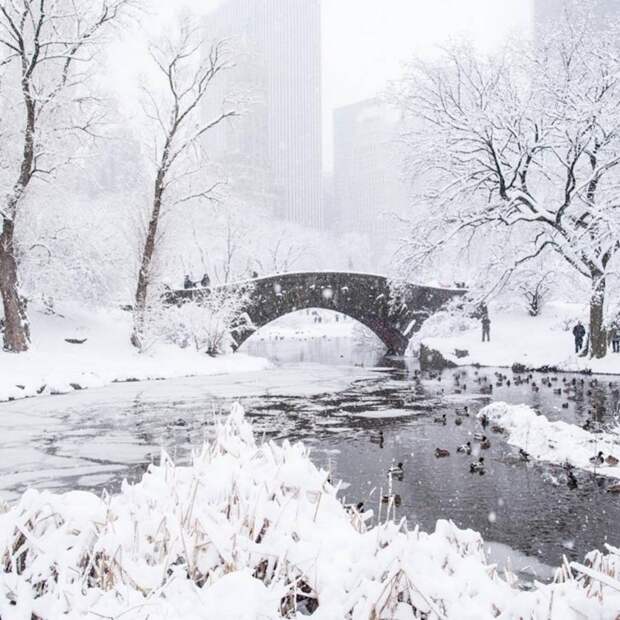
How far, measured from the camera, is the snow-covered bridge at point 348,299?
3130 centimetres

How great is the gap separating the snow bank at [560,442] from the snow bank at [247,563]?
5.14 metres

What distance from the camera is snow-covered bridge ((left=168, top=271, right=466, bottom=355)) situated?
31297mm

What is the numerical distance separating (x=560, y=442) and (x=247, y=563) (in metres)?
6.72

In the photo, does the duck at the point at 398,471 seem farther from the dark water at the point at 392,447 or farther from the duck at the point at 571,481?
the duck at the point at 571,481

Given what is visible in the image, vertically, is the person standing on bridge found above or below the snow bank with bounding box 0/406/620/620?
above

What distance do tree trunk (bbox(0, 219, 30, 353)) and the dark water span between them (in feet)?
17.6

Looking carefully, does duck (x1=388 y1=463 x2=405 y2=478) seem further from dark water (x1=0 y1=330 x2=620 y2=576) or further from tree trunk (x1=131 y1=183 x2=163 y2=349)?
tree trunk (x1=131 y1=183 x2=163 y2=349)

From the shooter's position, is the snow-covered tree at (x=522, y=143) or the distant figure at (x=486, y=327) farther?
the distant figure at (x=486, y=327)

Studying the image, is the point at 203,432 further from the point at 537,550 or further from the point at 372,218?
the point at 372,218

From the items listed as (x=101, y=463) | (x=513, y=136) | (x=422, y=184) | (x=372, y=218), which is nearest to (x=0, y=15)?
(x=422, y=184)

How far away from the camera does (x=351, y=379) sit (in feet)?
66.7

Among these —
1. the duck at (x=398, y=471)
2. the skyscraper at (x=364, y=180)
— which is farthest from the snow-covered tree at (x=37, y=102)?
the skyscraper at (x=364, y=180)

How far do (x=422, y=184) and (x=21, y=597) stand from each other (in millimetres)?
22680

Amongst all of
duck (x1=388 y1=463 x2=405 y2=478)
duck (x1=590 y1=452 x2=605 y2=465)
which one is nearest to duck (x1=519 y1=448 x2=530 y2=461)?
duck (x1=590 y1=452 x2=605 y2=465)
